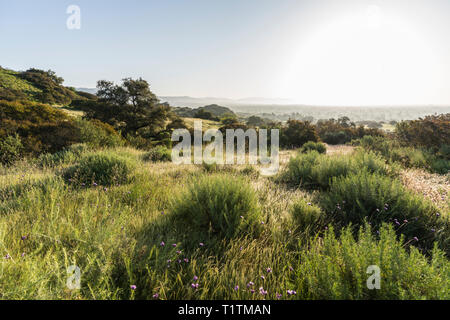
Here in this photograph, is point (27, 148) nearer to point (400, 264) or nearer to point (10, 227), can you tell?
point (10, 227)

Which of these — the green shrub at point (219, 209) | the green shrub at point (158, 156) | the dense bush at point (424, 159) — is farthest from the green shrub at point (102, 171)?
the dense bush at point (424, 159)

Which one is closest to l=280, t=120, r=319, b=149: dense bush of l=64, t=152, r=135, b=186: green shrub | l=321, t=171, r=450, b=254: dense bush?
l=321, t=171, r=450, b=254: dense bush

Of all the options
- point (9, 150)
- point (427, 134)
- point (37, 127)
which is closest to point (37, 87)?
point (37, 127)

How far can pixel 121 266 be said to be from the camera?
6.24ft

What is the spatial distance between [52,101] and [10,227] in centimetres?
4817

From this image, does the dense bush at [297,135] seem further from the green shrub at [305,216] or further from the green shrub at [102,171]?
the green shrub at [305,216]

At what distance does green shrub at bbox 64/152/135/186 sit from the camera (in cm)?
476

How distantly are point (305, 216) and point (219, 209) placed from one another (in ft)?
4.07

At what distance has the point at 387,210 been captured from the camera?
3203 mm

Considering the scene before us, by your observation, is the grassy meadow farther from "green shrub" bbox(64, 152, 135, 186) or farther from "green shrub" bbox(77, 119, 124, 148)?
"green shrub" bbox(77, 119, 124, 148)

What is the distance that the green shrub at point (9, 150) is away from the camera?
737 centimetres

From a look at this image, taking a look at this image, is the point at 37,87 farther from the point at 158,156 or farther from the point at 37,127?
the point at 158,156
